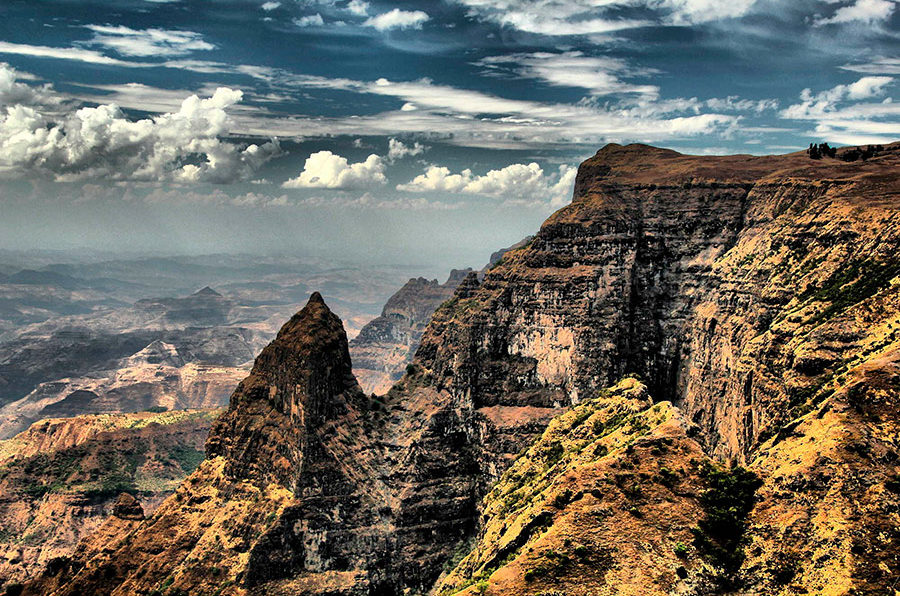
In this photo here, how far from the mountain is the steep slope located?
6153 cm

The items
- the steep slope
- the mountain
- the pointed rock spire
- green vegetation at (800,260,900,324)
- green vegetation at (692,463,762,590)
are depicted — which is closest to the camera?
green vegetation at (692,463,762,590)

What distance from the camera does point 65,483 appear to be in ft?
570

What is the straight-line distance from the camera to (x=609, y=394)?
88.9 meters

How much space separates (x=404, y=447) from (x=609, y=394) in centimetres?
4224

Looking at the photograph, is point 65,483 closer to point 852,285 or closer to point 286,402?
point 286,402

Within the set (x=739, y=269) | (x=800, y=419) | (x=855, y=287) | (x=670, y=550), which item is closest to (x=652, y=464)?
(x=670, y=550)

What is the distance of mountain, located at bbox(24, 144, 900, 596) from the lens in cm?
4806

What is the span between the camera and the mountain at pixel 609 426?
1892 inches

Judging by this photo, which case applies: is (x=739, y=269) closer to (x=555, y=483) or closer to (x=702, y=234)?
(x=702, y=234)

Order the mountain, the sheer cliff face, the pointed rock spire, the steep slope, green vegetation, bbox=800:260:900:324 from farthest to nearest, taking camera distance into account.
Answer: the steep slope, the pointed rock spire, the sheer cliff face, green vegetation, bbox=800:260:900:324, the mountain

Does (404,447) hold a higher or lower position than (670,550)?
lower

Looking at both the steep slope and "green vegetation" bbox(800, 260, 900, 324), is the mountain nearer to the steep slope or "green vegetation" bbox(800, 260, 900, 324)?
"green vegetation" bbox(800, 260, 900, 324)

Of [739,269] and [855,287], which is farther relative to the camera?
[739,269]

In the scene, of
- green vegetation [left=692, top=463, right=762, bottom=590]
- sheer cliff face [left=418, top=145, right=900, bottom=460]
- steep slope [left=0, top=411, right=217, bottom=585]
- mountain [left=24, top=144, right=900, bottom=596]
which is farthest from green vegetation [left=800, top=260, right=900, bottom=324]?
steep slope [left=0, top=411, right=217, bottom=585]
